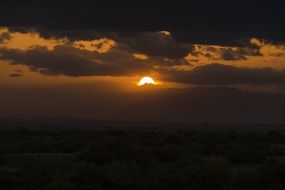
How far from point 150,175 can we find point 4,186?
5.83 m

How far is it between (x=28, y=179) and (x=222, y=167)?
7.80 meters

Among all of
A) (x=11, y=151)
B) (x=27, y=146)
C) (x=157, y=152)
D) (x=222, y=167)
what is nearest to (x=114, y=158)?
(x=157, y=152)

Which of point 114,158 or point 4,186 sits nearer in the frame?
point 4,186

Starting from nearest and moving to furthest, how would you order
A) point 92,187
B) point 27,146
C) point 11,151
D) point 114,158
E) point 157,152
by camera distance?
point 92,187 → point 114,158 → point 157,152 → point 11,151 → point 27,146

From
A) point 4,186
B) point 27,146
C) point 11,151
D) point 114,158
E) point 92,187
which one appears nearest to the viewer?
point 92,187

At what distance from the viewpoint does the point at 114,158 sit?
30.4 meters

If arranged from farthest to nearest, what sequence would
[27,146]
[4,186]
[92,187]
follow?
[27,146] → [4,186] → [92,187]

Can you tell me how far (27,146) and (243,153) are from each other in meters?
20.3

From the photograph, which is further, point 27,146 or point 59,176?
point 27,146

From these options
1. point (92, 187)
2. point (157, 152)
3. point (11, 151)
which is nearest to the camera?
point (92, 187)

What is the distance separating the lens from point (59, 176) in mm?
23656

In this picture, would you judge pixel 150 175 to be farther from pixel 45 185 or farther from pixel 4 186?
pixel 4 186

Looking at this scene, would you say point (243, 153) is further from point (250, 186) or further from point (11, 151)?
point (11, 151)

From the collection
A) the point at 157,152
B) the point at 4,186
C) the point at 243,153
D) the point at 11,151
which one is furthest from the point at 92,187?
the point at 11,151
